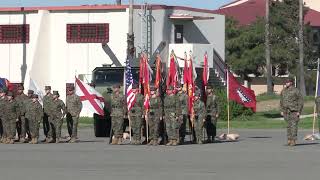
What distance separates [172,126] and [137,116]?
45.4 inches

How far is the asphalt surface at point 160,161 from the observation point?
17.1 m

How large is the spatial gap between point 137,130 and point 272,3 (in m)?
54.1

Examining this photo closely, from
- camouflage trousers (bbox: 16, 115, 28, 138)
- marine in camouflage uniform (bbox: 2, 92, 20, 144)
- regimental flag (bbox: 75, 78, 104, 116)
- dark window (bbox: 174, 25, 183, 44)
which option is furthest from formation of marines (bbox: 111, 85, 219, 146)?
dark window (bbox: 174, 25, 183, 44)

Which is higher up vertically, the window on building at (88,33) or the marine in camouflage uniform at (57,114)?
the window on building at (88,33)

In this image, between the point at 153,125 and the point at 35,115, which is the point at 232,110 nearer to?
the point at 35,115

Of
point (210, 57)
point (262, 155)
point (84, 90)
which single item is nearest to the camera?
point (262, 155)

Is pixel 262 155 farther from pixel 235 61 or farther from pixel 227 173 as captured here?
pixel 235 61

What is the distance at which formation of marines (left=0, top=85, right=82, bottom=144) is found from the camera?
27.4 meters

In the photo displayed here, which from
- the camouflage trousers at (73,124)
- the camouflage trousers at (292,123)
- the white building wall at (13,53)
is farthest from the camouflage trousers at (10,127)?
the white building wall at (13,53)

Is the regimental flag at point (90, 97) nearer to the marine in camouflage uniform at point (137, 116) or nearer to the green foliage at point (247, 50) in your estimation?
the marine in camouflage uniform at point (137, 116)

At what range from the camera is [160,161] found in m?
20.2

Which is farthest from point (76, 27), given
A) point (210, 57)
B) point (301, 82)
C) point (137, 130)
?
point (137, 130)

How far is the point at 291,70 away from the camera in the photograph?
3039 inches

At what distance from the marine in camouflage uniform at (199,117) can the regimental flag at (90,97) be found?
12.4ft
